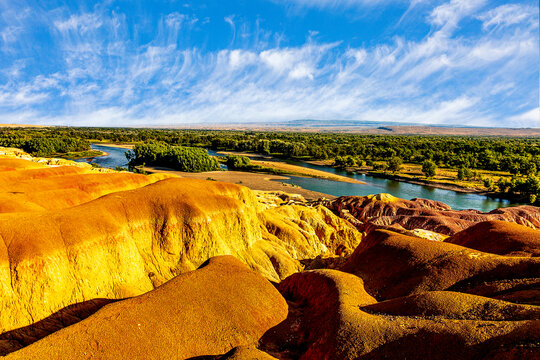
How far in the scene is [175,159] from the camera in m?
110

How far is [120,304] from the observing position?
1420 centimetres

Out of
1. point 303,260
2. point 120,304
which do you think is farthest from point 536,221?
point 120,304

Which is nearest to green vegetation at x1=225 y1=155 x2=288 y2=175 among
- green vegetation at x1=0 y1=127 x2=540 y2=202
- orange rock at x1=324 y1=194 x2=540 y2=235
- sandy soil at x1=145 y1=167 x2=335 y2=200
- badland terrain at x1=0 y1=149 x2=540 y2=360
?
green vegetation at x1=0 y1=127 x2=540 y2=202

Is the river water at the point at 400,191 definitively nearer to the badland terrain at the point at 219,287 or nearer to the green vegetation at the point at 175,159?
the green vegetation at the point at 175,159

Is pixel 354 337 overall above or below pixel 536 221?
above

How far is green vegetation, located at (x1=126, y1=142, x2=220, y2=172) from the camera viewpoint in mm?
106188

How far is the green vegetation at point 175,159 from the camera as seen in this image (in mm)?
106188

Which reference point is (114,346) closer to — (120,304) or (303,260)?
(120,304)

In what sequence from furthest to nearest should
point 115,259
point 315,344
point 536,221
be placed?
point 536,221 < point 115,259 < point 315,344

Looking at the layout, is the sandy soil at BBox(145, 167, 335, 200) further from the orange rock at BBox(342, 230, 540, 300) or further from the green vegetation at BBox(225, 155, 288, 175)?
the orange rock at BBox(342, 230, 540, 300)

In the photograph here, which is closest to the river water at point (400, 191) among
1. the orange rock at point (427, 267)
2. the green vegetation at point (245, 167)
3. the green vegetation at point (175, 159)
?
the green vegetation at point (245, 167)

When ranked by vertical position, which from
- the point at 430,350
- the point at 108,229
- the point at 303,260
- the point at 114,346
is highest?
the point at 108,229

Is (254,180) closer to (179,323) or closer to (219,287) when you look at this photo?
(219,287)

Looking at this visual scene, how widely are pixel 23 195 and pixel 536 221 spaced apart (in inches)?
2844
